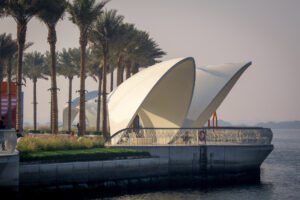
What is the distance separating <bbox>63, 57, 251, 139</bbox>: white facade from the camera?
43.1 m

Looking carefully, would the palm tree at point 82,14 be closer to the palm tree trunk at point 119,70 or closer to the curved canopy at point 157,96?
the curved canopy at point 157,96

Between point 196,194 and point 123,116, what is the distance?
10.2 meters

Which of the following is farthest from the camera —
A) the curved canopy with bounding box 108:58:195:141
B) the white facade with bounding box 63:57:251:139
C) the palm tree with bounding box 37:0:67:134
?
the palm tree with bounding box 37:0:67:134

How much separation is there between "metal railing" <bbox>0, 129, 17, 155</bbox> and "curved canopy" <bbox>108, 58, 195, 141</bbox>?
1383cm

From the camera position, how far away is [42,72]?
87.5m

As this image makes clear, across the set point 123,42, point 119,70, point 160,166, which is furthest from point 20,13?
point 119,70

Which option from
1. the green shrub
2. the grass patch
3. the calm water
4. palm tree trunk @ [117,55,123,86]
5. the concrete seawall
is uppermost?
palm tree trunk @ [117,55,123,86]

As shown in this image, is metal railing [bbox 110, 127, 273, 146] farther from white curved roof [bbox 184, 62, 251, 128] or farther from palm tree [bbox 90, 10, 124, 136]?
palm tree [bbox 90, 10, 124, 136]

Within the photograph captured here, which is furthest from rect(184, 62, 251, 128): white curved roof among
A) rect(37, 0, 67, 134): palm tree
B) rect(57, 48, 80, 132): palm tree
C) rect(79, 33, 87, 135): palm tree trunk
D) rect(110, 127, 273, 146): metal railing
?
rect(57, 48, 80, 132): palm tree

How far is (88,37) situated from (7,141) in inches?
1132

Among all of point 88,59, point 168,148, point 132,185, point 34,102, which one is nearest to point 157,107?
point 168,148

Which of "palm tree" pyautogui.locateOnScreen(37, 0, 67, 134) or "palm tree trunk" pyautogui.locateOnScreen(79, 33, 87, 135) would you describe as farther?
"palm tree trunk" pyautogui.locateOnScreen(79, 33, 87, 135)

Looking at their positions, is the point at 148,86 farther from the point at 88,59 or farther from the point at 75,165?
the point at 88,59

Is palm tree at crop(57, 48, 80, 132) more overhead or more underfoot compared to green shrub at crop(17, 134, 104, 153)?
more overhead
